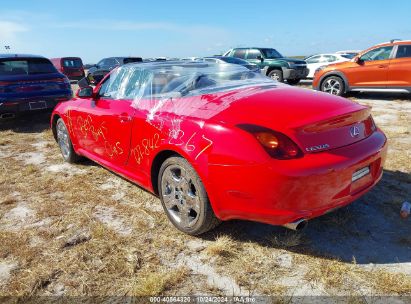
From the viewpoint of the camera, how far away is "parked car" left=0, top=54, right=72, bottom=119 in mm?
7207

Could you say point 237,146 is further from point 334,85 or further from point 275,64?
point 275,64

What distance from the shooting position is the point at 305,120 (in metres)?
2.52

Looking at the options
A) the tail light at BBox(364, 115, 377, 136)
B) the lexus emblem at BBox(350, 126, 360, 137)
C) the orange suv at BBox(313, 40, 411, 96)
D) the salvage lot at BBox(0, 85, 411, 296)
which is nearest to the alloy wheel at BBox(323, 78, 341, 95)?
the orange suv at BBox(313, 40, 411, 96)

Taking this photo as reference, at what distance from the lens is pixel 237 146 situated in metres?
2.45

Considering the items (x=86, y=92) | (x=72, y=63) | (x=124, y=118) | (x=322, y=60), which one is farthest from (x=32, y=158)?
(x=72, y=63)

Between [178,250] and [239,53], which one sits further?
[239,53]

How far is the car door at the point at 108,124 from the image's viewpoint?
3580 mm

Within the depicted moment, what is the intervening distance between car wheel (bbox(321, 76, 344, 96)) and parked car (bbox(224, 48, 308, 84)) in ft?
11.0

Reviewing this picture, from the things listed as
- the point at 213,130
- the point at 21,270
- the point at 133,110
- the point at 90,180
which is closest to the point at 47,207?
the point at 90,180

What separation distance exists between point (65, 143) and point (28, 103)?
286 centimetres

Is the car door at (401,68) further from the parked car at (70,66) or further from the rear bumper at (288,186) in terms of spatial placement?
the parked car at (70,66)

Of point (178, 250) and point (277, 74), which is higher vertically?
point (277, 74)

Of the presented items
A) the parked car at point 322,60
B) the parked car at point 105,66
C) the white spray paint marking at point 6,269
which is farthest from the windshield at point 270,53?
the white spray paint marking at point 6,269

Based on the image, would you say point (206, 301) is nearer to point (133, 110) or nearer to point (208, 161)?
point (208, 161)
